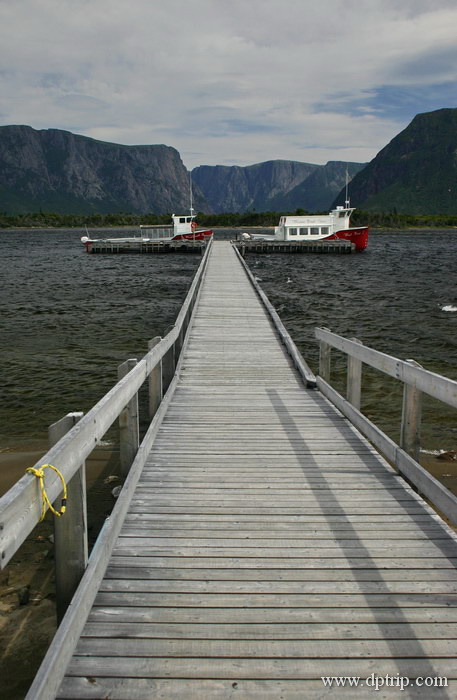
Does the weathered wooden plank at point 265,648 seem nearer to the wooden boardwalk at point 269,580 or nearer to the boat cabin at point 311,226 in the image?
the wooden boardwalk at point 269,580

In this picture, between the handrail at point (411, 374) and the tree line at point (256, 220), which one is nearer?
the handrail at point (411, 374)

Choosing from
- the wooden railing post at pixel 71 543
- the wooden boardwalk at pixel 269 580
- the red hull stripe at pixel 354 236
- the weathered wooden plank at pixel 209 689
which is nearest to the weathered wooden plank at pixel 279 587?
the wooden boardwalk at pixel 269 580

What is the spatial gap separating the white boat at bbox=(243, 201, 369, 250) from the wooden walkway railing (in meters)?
54.9

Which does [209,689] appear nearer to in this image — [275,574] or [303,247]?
[275,574]

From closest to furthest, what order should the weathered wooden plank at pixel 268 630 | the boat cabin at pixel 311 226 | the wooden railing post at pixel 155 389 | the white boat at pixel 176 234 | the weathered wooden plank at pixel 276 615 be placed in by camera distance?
the weathered wooden plank at pixel 268 630 < the weathered wooden plank at pixel 276 615 < the wooden railing post at pixel 155 389 < the white boat at pixel 176 234 < the boat cabin at pixel 311 226

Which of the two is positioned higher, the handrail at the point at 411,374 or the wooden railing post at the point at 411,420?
the handrail at the point at 411,374

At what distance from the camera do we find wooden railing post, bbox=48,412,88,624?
9.93ft

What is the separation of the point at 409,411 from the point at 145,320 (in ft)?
55.7

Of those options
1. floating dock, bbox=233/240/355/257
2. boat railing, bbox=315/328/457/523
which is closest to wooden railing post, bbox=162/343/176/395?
boat railing, bbox=315/328/457/523

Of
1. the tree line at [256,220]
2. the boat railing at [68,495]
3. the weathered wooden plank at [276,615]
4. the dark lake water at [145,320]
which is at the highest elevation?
the tree line at [256,220]

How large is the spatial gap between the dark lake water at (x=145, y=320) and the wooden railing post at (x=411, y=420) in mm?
4068

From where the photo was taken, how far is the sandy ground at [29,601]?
153 inches

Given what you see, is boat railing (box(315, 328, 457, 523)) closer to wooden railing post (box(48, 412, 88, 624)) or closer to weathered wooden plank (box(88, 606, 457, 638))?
weathered wooden plank (box(88, 606, 457, 638))

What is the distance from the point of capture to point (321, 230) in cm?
6000
